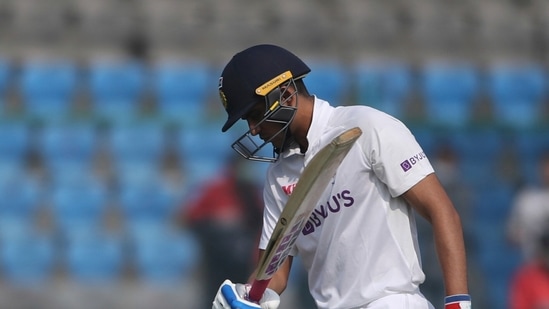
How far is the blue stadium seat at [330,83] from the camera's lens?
9.76 metres

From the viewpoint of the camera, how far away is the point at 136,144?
30.1 feet

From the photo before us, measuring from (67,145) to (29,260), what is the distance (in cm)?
106

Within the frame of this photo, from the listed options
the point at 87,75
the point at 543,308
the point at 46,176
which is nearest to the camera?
the point at 543,308

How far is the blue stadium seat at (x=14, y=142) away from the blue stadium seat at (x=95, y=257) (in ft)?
3.02

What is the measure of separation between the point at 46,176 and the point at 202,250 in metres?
2.15

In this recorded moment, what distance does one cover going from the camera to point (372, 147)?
3320 mm

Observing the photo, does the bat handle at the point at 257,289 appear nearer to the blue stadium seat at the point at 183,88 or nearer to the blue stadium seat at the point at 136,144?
the blue stadium seat at the point at 136,144

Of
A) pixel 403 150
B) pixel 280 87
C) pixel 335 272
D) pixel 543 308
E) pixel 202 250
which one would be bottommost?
pixel 543 308

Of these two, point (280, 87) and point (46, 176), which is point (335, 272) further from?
point (46, 176)

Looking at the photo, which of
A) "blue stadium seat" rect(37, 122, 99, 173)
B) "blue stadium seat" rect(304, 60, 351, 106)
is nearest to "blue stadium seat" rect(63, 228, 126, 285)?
"blue stadium seat" rect(37, 122, 99, 173)

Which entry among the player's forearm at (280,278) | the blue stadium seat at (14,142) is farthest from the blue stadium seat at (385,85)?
the player's forearm at (280,278)

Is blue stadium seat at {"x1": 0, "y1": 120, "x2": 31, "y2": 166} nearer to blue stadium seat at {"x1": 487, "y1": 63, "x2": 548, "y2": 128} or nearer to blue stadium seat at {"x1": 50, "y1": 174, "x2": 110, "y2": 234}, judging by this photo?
blue stadium seat at {"x1": 50, "y1": 174, "x2": 110, "y2": 234}

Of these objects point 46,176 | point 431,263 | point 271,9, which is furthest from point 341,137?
point 271,9

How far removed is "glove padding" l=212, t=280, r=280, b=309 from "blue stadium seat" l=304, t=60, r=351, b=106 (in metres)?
6.13
